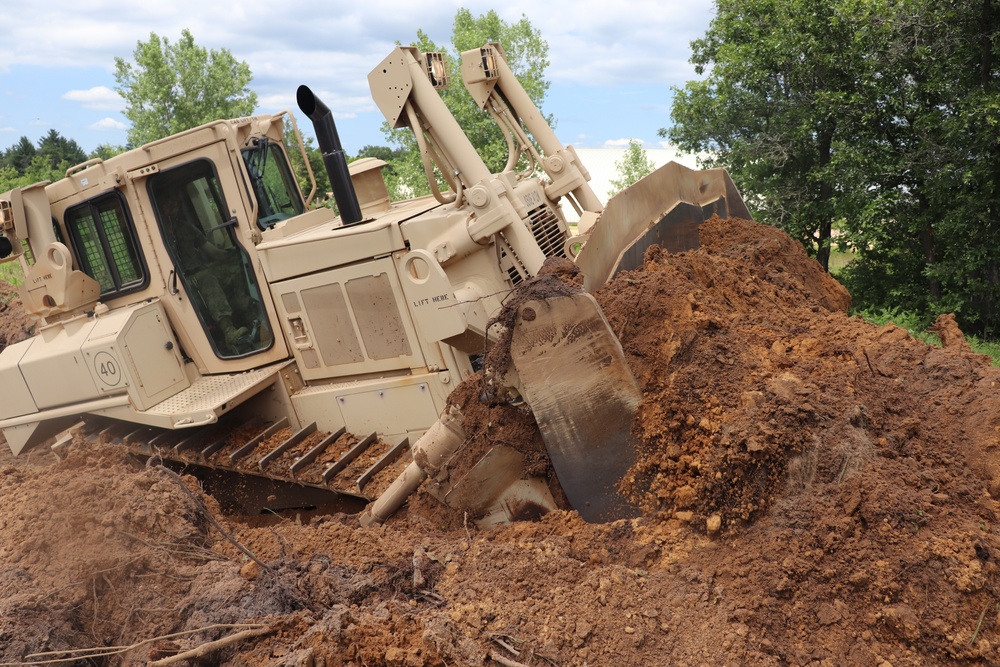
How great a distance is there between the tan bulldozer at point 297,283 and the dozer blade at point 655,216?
0.02 m

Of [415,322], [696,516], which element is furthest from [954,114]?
[696,516]

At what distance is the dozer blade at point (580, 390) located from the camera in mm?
3742

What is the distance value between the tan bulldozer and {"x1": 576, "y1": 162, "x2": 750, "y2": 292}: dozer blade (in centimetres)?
2

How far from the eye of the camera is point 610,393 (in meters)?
3.78

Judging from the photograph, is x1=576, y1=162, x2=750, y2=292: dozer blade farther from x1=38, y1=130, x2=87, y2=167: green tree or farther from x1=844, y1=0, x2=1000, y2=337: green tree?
x1=38, y1=130, x2=87, y2=167: green tree

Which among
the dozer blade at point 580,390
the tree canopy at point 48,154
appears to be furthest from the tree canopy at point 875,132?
the tree canopy at point 48,154

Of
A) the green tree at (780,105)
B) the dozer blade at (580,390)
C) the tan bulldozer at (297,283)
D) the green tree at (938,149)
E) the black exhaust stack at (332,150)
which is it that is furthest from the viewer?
the green tree at (780,105)

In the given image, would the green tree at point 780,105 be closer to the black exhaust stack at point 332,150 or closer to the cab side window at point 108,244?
the black exhaust stack at point 332,150

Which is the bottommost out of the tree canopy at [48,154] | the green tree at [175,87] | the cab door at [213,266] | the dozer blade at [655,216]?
the dozer blade at [655,216]

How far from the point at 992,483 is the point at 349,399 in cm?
413

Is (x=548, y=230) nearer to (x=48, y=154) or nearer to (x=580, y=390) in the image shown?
(x=580, y=390)

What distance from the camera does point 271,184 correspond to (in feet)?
20.9

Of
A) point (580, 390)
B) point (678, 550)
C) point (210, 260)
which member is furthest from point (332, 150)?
point (678, 550)

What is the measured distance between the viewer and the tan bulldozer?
17.0 ft
